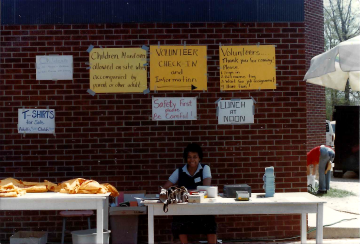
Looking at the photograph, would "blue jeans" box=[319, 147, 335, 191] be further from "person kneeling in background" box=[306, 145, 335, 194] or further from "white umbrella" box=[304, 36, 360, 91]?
"white umbrella" box=[304, 36, 360, 91]

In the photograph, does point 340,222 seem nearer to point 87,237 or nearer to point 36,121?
point 87,237

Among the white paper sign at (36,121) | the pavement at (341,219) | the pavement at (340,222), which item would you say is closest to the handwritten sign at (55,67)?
the white paper sign at (36,121)

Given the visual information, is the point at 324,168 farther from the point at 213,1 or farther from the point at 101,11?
the point at 101,11

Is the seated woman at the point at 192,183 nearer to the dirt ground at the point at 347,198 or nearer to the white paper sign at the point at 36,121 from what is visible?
the white paper sign at the point at 36,121

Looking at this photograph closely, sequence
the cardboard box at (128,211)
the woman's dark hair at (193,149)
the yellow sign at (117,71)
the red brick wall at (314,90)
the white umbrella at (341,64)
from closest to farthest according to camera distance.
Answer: the white umbrella at (341,64) → the cardboard box at (128,211) → the woman's dark hair at (193,149) → the yellow sign at (117,71) → the red brick wall at (314,90)

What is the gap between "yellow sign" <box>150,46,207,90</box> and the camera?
6.21 meters

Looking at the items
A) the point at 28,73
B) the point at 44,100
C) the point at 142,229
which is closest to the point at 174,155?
the point at 142,229

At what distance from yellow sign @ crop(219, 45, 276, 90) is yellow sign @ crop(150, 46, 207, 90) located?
31 cm

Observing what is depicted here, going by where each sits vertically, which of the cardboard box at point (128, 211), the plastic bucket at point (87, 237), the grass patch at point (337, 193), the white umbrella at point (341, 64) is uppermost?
the white umbrella at point (341, 64)

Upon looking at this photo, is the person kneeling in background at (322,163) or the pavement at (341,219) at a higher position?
the person kneeling in background at (322,163)

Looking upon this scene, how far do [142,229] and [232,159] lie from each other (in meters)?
1.67

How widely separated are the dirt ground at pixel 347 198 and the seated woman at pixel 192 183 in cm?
366

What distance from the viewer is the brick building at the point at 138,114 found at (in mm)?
6203

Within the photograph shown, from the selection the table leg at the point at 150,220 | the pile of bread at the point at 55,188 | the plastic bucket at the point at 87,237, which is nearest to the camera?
the table leg at the point at 150,220
